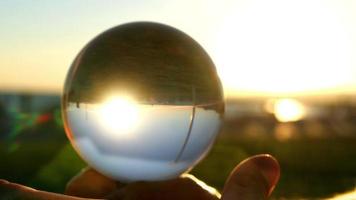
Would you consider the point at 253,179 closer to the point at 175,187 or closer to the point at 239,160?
the point at 175,187

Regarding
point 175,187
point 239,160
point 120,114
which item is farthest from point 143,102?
point 239,160

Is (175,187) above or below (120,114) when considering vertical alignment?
below

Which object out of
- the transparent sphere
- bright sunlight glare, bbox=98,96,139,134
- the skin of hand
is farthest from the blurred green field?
bright sunlight glare, bbox=98,96,139,134

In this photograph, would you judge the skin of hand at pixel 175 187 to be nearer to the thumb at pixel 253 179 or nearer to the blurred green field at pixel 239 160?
the thumb at pixel 253 179

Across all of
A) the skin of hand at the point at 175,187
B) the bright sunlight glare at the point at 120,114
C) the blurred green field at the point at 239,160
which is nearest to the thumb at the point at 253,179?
the skin of hand at the point at 175,187

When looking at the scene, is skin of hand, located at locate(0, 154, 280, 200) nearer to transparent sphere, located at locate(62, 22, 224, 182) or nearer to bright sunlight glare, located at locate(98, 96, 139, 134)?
transparent sphere, located at locate(62, 22, 224, 182)
